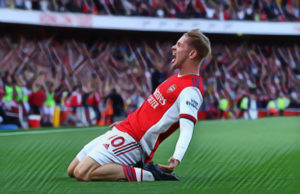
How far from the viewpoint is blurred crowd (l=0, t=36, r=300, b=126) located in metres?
22.4

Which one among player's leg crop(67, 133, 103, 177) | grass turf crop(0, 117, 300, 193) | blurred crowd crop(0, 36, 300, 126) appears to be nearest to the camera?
grass turf crop(0, 117, 300, 193)

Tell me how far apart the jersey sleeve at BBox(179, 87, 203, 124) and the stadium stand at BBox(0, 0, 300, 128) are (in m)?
14.1

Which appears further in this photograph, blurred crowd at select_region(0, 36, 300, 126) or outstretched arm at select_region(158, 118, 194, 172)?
blurred crowd at select_region(0, 36, 300, 126)

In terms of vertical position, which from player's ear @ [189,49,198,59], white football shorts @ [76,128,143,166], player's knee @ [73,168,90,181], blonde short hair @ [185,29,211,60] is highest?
blonde short hair @ [185,29,211,60]

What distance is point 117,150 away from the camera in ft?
20.2

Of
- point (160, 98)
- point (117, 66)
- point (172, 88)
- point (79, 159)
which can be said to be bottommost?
point (117, 66)

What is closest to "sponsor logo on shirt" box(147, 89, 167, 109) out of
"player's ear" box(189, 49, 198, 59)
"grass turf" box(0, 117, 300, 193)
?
"player's ear" box(189, 49, 198, 59)

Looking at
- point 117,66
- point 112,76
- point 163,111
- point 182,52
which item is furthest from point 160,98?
point 117,66

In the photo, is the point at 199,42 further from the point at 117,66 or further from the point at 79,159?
the point at 117,66

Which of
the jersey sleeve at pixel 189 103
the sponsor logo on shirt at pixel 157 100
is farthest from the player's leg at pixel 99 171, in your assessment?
the jersey sleeve at pixel 189 103

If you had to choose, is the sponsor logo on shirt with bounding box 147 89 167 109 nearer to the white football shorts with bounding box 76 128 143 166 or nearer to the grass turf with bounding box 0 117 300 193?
the white football shorts with bounding box 76 128 143 166

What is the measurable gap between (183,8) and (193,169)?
81.8ft

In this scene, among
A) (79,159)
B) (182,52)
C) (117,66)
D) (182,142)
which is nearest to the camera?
(182,142)

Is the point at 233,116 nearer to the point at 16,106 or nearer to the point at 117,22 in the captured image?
the point at 117,22
